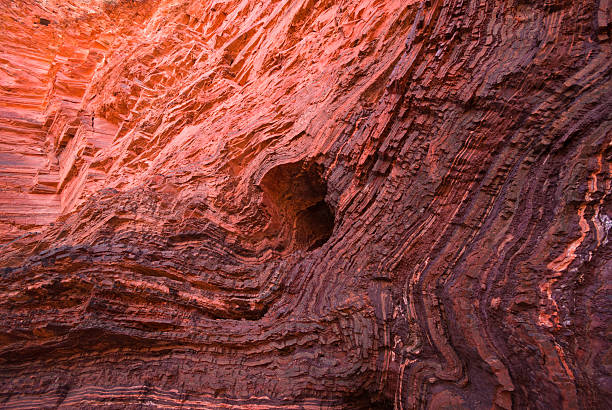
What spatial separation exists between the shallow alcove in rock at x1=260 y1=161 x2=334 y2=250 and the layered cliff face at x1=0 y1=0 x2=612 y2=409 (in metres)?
0.05

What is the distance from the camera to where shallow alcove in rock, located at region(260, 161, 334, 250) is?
277 inches

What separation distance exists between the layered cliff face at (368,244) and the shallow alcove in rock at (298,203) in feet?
0.16

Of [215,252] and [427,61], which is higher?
[427,61]

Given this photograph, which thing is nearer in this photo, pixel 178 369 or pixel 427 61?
pixel 178 369

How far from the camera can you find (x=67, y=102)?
1405 centimetres

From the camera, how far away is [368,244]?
5.02m

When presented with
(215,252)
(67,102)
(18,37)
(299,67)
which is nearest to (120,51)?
(67,102)

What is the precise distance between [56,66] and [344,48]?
1678 cm

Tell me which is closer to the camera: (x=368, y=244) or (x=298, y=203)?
(x=368, y=244)

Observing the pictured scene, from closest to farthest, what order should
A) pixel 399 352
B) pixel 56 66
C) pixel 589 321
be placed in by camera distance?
1. pixel 589 321
2. pixel 399 352
3. pixel 56 66

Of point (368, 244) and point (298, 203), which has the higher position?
point (298, 203)

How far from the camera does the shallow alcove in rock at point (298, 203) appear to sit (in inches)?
277

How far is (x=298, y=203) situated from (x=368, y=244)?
2.87m

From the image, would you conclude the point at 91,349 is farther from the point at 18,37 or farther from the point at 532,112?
the point at 18,37
